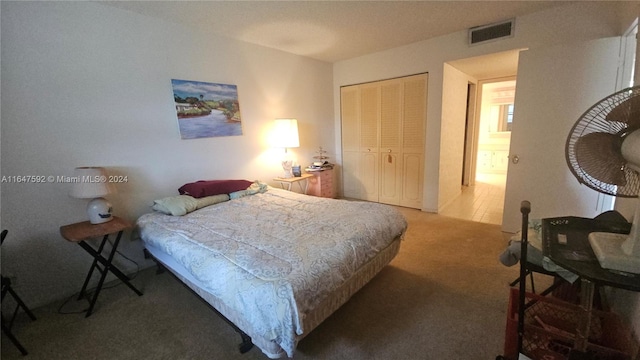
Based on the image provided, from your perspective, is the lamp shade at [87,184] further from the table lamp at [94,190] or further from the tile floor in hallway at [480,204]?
the tile floor in hallway at [480,204]

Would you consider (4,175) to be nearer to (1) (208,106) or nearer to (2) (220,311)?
(1) (208,106)

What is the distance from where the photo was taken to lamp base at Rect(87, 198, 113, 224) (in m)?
2.09

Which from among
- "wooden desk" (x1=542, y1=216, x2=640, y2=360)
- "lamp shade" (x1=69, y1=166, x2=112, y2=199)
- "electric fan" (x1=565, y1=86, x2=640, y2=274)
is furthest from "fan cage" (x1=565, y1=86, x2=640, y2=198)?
"lamp shade" (x1=69, y1=166, x2=112, y2=199)

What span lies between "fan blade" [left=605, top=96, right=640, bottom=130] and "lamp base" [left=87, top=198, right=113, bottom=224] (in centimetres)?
316

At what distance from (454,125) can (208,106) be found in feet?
11.7

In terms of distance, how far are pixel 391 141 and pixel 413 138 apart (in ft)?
1.15

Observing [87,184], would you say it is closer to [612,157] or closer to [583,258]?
[583,258]

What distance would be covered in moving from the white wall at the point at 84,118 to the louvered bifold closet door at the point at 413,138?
94.4 inches

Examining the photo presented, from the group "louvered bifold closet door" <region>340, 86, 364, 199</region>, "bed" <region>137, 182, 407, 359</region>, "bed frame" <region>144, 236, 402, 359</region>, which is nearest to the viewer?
"bed" <region>137, 182, 407, 359</region>

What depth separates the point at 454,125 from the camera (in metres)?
4.04

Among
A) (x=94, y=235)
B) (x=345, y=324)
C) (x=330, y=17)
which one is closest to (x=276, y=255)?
(x=345, y=324)

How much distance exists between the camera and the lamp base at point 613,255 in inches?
32.7

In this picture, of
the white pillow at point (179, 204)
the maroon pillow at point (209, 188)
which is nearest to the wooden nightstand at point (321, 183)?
the maroon pillow at point (209, 188)

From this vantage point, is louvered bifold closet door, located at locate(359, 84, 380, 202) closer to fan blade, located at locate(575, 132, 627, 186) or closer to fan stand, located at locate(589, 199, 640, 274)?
fan blade, located at locate(575, 132, 627, 186)
